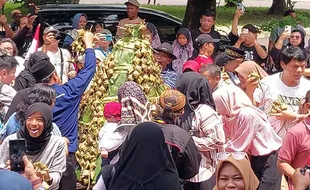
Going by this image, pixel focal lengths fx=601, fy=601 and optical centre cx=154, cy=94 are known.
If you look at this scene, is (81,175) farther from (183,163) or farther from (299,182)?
(299,182)

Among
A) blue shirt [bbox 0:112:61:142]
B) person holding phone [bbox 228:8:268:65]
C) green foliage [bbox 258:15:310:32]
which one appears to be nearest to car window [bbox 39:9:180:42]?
green foliage [bbox 258:15:310:32]

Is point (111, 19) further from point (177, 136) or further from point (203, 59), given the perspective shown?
point (177, 136)

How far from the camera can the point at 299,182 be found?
3.87 metres

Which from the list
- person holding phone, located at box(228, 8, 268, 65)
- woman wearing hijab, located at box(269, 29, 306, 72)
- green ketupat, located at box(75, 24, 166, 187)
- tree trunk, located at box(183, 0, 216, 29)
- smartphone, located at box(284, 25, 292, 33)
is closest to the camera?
green ketupat, located at box(75, 24, 166, 187)

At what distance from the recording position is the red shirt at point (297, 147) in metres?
4.42

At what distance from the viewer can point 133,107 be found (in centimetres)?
471

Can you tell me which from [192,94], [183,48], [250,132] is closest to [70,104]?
[192,94]

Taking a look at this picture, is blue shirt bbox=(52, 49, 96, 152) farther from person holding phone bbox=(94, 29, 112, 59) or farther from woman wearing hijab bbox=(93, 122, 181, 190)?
person holding phone bbox=(94, 29, 112, 59)

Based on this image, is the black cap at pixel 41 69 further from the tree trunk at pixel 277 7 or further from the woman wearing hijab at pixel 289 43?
the tree trunk at pixel 277 7

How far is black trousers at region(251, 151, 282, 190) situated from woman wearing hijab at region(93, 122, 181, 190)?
1818mm

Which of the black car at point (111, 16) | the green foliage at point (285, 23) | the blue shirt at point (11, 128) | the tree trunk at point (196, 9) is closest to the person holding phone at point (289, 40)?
the green foliage at point (285, 23)

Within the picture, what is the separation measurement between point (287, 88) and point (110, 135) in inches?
74.9

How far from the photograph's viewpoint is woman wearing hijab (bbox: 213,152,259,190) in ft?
12.5

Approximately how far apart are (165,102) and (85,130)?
5.76 feet
